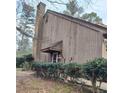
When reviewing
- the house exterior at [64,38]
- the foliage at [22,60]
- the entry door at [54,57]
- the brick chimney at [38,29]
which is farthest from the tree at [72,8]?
the foliage at [22,60]

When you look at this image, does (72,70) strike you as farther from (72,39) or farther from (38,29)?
(38,29)

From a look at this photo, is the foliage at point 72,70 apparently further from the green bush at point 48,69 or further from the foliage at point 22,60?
the foliage at point 22,60

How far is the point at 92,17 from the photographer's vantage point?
2363mm

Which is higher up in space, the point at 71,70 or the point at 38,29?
the point at 38,29

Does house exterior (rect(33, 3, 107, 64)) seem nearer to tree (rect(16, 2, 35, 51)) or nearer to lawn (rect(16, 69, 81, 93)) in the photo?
tree (rect(16, 2, 35, 51))

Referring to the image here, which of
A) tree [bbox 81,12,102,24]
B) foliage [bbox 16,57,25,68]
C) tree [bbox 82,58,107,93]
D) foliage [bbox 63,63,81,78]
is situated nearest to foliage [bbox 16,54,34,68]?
foliage [bbox 16,57,25,68]

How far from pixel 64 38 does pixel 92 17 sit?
311 millimetres

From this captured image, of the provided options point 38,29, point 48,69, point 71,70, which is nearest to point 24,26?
point 38,29

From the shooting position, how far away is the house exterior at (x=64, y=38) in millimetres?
2236

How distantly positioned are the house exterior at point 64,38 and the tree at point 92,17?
0.14 ft

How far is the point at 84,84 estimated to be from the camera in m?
2.25

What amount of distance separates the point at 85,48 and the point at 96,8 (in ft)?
1.22
